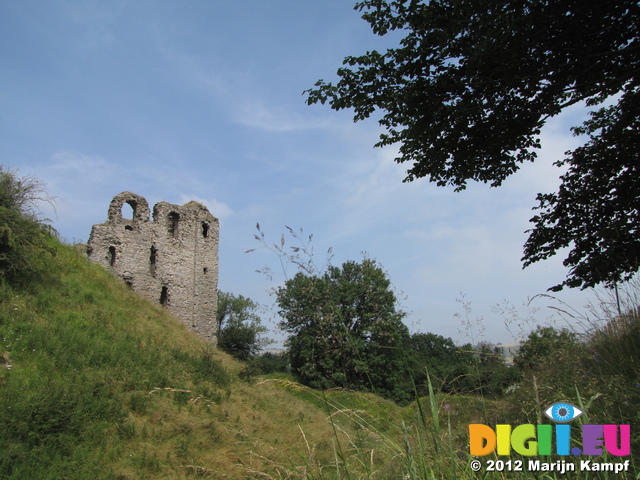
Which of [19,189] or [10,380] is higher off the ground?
[19,189]

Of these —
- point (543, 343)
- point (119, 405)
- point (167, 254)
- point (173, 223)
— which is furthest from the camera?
point (173, 223)

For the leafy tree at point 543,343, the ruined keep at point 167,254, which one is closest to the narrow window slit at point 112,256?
the ruined keep at point 167,254

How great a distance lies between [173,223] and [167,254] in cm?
211

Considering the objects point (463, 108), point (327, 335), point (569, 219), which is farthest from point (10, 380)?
point (569, 219)

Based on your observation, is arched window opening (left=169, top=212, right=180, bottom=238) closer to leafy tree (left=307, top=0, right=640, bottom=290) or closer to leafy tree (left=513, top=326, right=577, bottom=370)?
leafy tree (left=307, top=0, right=640, bottom=290)

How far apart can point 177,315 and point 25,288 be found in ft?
31.8

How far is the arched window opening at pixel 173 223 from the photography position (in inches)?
874

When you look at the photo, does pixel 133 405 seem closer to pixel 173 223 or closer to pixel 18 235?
pixel 18 235

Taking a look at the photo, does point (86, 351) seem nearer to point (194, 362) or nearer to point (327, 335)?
point (194, 362)

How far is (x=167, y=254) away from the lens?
2134 centimetres

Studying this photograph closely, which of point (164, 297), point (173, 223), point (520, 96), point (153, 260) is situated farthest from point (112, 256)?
point (520, 96)

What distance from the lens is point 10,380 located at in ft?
25.7

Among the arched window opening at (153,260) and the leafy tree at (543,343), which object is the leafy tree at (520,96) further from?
the arched window opening at (153,260)

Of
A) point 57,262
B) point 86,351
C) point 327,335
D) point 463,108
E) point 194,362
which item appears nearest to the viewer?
point 327,335
